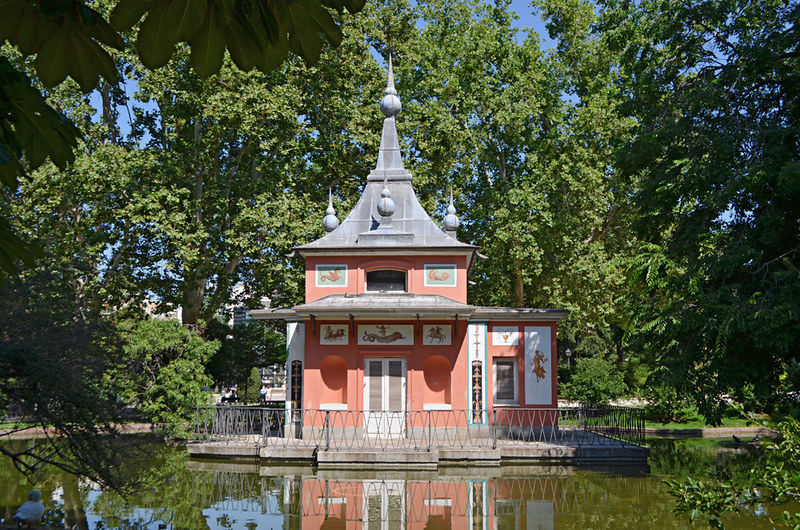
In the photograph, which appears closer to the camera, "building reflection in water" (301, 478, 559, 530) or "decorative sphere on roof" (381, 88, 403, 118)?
"building reflection in water" (301, 478, 559, 530)

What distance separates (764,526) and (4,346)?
11338 mm

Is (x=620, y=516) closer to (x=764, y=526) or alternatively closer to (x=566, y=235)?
(x=764, y=526)

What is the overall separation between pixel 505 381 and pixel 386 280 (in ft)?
16.4

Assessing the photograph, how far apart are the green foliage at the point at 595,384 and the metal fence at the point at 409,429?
9467 mm

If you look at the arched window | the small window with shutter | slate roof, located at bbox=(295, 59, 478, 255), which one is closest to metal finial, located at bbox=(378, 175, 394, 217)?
slate roof, located at bbox=(295, 59, 478, 255)

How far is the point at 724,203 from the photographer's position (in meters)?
13.9

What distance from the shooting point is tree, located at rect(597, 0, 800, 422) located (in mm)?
13195

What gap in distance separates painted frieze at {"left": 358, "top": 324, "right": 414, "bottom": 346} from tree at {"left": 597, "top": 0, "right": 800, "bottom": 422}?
24.2 feet

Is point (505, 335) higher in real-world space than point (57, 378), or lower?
higher

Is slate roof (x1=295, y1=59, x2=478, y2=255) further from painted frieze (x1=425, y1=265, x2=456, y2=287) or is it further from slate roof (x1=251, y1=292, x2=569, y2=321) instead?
slate roof (x1=251, y1=292, x2=569, y2=321)

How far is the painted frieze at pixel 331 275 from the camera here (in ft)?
71.6

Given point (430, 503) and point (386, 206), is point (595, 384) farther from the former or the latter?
point (430, 503)

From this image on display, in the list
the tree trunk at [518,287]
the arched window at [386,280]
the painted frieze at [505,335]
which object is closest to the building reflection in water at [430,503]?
the painted frieze at [505,335]

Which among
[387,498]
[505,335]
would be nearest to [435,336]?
[505,335]
